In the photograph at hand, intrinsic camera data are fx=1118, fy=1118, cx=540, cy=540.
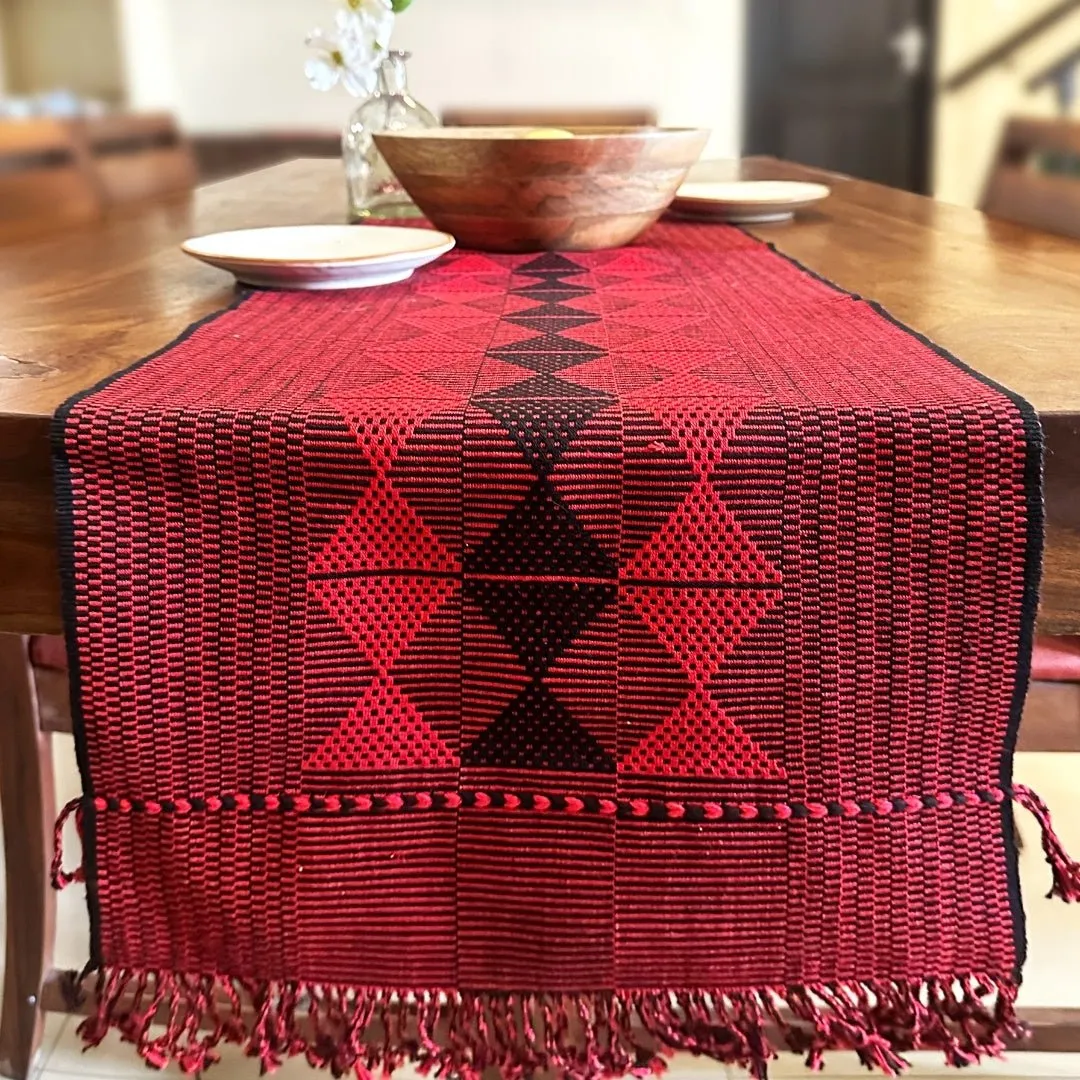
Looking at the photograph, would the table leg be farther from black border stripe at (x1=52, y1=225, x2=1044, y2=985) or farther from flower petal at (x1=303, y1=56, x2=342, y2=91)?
flower petal at (x1=303, y1=56, x2=342, y2=91)

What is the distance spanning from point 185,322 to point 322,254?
0.16 m

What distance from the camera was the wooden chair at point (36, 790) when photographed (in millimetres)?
843

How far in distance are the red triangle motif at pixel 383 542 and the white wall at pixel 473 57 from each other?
12.2ft

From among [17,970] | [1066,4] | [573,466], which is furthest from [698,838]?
[1066,4]

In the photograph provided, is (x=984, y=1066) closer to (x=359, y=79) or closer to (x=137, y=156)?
(x=359, y=79)

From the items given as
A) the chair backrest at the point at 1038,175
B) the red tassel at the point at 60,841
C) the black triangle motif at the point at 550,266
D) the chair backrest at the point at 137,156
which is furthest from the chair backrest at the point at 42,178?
the chair backrest at the point at 1038,175

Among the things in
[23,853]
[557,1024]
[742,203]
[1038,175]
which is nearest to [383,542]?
[557,1024]

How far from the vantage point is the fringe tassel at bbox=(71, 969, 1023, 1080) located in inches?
22.5

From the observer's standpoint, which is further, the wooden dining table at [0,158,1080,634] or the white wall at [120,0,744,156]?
the white wall at [120,0,744,156]

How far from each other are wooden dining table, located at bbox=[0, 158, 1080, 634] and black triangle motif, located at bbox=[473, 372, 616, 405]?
212mm

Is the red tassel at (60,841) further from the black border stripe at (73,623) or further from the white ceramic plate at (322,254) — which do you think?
the white ceramic plate at (322,254)

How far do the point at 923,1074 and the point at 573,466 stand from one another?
0.84 meters

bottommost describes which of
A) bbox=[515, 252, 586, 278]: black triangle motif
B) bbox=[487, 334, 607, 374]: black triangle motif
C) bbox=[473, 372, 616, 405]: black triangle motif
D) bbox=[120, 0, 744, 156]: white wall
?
bbox=[473, 372, 616, 405]: black triangle motif

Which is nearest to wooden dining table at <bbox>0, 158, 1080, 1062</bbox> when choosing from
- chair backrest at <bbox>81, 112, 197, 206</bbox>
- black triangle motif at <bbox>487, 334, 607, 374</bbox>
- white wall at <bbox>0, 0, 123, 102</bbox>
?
black triangle motif at <bbox>487, 334, 607, 374</bbox>
